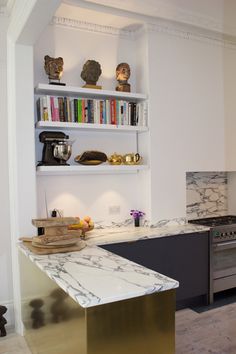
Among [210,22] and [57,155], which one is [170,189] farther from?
[210,22]

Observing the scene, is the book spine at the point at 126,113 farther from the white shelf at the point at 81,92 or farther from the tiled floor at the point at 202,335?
the tiled floor at the point at 202,335

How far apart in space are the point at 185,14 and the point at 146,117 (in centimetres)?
111

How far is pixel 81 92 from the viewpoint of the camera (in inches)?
125

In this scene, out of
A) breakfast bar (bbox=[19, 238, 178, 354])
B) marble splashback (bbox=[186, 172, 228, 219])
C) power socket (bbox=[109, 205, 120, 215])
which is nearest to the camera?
breakfast bar (bbox=[19, 238, 178, 354])

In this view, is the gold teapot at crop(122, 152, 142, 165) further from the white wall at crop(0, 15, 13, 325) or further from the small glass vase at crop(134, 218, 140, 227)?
the white wall at crop(0, 15, 13, 325)

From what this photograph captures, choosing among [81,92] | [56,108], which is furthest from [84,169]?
[81,92]

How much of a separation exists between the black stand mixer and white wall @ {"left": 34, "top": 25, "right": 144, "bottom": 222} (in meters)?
0.21

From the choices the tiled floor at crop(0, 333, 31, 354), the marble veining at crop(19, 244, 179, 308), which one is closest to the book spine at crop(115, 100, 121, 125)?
the marble veining at crop(19, 244, 179, 308)

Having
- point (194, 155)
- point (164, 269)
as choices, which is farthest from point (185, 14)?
point (164, 269)

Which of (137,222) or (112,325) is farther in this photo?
(137,222)

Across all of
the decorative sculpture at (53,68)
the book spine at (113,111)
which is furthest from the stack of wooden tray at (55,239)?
the decorative sculpture at (53,68)

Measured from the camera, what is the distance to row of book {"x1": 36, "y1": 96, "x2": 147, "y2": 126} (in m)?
3.05

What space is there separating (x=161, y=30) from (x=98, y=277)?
2.83 m

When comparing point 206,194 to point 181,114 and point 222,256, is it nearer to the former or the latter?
point 222,256
